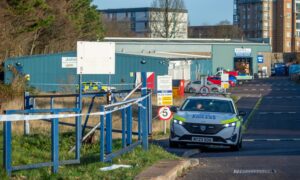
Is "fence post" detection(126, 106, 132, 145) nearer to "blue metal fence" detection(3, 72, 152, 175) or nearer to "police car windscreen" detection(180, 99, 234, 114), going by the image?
"blue metal fence" detection(3, 72, 152, 175)

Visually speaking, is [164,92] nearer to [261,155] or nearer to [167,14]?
[261,155]

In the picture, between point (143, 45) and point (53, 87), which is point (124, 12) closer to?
point (143, 45)

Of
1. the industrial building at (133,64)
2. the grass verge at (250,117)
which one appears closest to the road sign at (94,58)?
the grass verge at (250,117)

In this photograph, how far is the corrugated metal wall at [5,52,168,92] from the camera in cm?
6208

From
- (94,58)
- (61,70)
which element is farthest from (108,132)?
(61,70)

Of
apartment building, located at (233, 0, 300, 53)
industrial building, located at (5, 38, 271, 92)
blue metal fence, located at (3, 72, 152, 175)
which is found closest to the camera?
blue metal fence, located at (3, 72, 152, 175)

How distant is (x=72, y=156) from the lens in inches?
563

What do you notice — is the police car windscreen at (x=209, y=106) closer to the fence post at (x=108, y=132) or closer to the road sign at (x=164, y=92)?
the road sign at (x=164, y=92)

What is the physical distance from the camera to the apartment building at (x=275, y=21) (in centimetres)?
16512

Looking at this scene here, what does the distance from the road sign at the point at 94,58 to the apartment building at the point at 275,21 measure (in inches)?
5644

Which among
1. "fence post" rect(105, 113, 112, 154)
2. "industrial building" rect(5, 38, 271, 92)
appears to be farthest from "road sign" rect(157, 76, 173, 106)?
"industrial building" rect(5, 38, 271, 92)

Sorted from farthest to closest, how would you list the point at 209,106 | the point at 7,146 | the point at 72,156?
1. the point at 209,106
2. the point at 72,156
3. the point at 7,146

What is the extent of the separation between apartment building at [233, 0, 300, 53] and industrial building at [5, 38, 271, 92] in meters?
57.4

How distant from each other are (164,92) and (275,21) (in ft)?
469
